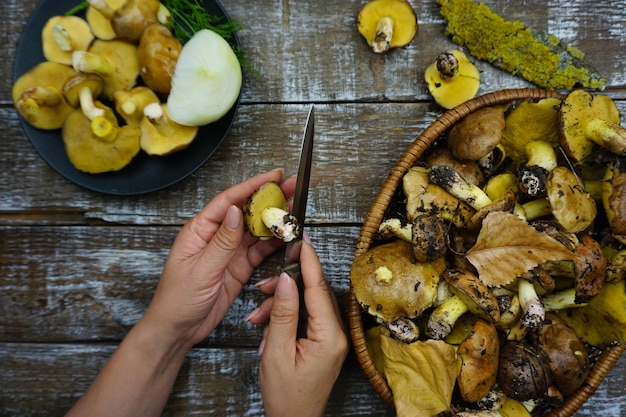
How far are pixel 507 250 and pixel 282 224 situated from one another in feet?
1.48

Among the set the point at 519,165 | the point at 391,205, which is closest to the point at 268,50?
the point at 391,205

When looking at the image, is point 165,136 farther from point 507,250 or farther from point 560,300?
point 560,300

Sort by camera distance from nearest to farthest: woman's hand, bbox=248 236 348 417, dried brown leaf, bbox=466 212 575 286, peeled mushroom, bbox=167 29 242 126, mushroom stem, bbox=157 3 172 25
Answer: dried brown leaf, bbox=466 212 575 286
woman's hand, bbox=248 236 348 417
peeled mushroom, bbox=167 29 242 126
mushroom stem, bbox=157 3 172 25

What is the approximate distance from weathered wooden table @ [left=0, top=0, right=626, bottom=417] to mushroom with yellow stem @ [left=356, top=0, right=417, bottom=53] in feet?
0.21

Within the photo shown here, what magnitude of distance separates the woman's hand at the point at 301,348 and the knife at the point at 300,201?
32 mm

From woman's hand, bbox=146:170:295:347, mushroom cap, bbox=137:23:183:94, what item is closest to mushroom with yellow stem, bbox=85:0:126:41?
mushroom cap, bbox=137:23:183:94

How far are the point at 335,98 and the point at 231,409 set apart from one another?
0.93m

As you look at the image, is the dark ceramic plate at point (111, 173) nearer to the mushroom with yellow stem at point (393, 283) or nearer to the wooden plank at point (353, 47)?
the wooden plank at point (353, 47)

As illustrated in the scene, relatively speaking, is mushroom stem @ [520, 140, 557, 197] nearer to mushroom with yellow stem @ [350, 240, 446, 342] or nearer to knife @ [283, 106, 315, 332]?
mushroom with yellow stem @ [350, 240, 446, 342]

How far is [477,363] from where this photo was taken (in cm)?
94

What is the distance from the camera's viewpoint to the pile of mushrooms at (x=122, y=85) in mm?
1167

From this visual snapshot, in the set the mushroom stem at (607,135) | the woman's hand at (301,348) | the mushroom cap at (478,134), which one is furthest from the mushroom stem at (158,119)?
the mushroom stem at (607,135)

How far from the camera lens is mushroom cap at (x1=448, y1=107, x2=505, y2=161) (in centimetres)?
103

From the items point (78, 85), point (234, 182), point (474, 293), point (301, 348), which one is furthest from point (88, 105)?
point (474, 293)
